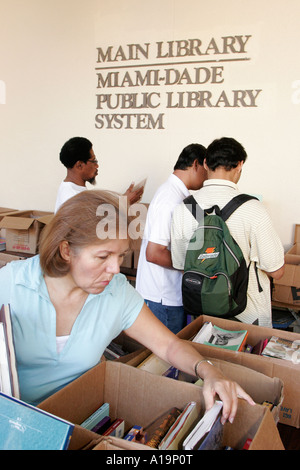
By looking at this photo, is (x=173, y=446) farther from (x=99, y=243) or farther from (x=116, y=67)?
(x=116, y=67)

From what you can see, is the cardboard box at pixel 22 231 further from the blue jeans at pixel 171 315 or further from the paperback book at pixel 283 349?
the paperback book at pixel 283 349

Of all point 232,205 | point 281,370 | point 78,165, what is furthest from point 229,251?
point 78,165

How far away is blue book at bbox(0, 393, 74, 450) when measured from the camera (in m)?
0.72

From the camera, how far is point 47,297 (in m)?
1.14

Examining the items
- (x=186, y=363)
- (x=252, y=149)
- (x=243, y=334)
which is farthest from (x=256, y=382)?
(x=252, y=149)

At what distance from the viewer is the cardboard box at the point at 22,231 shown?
3438 mm

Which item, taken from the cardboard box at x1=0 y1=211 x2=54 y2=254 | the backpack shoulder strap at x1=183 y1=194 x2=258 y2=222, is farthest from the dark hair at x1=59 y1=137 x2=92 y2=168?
the backpack shoulder strap at x1=183 y1=194 x2=258 y2=222

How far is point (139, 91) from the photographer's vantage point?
3527 millimetres

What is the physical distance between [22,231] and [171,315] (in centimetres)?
195

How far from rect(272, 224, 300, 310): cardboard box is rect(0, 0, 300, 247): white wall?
1.26 feet

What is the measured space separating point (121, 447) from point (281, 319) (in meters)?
2.37

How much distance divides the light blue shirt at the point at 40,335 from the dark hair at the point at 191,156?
45.1 inches

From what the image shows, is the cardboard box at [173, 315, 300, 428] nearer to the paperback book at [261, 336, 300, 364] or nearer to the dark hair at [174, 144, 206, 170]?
the paperback book at [261, 336, 300, 364]

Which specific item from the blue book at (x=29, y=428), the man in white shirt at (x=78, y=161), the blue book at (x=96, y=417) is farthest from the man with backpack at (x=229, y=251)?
the blue book at (x=29, y=428)
